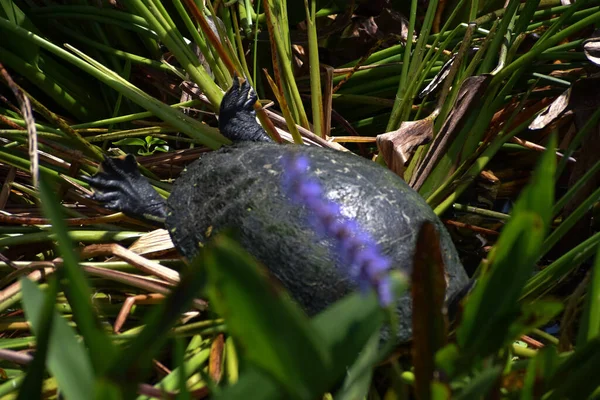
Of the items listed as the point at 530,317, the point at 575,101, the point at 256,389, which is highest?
the point at 256,389

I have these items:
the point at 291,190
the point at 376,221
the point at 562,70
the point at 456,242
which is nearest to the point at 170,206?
the point at 291,190

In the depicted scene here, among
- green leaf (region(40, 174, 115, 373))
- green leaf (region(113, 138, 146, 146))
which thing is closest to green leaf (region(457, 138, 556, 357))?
green leaf (region(40, 174, 115, 373))

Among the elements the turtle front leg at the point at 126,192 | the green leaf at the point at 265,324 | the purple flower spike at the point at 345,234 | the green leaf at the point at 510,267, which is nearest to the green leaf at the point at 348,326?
the green leaf at the point at 265,324

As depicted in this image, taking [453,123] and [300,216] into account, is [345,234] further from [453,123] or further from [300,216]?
[453,123]

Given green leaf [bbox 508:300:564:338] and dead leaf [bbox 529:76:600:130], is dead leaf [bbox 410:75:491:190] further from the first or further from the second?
green leaf [bbox 508:300:564:338]

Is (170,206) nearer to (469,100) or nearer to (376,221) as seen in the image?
(376,221)

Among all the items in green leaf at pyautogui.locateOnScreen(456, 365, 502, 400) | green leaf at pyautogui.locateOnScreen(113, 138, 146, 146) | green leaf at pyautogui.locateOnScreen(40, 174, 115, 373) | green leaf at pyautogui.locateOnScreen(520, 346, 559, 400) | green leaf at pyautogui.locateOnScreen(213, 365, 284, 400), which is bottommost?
green leaf at pyautogui.locateOnScreen(520, 346, 559, 400)

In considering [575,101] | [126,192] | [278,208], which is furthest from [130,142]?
[575,101]
